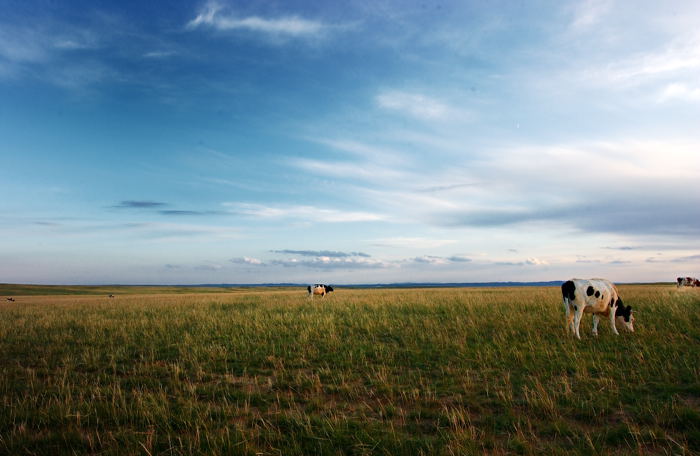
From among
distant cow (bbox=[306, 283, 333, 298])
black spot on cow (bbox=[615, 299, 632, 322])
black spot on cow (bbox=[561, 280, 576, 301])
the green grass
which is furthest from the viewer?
the green grass

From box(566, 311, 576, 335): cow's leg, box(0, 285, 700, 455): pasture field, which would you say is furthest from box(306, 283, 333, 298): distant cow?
box(566, 311, 576, 335): cow's leg

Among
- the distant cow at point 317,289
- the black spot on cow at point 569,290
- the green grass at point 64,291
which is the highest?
the black spot on cow at point 569,290

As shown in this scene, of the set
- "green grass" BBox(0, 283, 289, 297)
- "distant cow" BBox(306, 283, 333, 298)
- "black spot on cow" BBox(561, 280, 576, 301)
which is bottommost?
"green grass" BBox(0, 283, 289, 297)

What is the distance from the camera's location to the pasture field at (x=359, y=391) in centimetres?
496

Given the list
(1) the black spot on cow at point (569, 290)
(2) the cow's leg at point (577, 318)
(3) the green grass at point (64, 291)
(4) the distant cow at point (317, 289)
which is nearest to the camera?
(2) the cow's leg at point (577, 318)

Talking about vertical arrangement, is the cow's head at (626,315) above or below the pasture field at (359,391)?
above

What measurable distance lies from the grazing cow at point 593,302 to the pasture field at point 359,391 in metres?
0.54

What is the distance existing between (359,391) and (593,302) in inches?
349

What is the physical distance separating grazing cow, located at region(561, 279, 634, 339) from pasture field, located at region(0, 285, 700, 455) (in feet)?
1.77

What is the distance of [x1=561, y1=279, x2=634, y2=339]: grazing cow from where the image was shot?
469 inches

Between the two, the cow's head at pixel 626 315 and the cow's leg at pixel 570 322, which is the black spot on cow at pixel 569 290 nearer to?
the cow's leg at pixel 570 322

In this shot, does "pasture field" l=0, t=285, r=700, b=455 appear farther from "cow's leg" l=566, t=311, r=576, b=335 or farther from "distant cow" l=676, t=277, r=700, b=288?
"distant cow" l=676, t=277, r=700, b=288

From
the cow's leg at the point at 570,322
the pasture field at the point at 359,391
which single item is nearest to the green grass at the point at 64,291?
the pasture field at the point at 359,391

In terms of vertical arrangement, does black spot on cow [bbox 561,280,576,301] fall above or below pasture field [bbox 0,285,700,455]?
above
